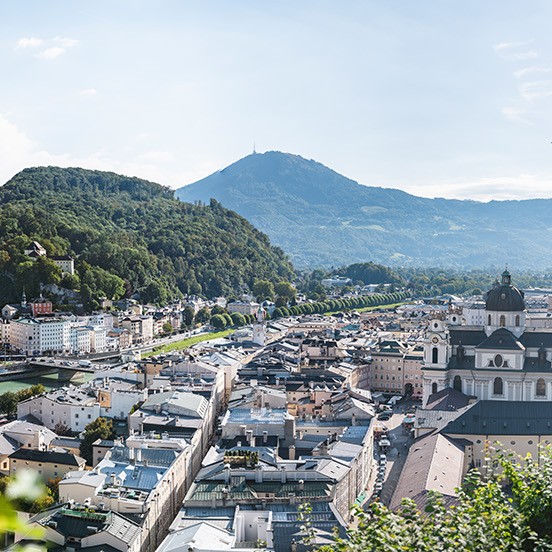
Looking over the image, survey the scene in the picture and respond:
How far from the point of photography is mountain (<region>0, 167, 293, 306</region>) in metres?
70.5

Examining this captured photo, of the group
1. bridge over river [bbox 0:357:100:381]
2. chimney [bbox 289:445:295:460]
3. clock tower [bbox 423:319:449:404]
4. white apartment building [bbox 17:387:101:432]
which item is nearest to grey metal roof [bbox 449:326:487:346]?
clock tower [bbox 423:319:449:404]

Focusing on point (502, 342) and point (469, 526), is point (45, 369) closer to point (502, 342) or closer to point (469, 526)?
point (502, 342)

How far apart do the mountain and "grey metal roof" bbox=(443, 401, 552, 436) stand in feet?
152

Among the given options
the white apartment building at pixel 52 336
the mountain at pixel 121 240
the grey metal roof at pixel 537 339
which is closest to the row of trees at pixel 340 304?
the mountain at pixel 121 240

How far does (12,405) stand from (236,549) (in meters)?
23.9

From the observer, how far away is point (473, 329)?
1383 inches

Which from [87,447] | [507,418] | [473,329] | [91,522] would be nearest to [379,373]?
[473,329]

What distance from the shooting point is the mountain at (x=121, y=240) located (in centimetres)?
7050

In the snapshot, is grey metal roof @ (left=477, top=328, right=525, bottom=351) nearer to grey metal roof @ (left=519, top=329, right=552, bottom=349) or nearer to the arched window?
grey metal roof @ (left=519, top=329, right=552, bottom=349)

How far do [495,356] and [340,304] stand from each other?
59.3m

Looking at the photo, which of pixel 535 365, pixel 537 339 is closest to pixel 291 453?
→ pixel 535 365

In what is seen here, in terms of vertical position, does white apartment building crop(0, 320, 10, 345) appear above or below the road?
above

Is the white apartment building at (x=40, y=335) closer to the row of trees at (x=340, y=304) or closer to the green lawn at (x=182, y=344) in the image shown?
the green lawn at (x=182, y=344)

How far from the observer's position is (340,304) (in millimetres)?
91562
